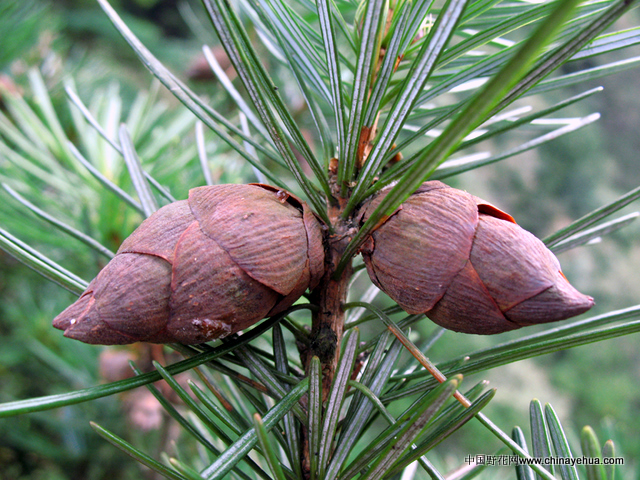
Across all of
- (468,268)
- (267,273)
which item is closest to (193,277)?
(267,273)

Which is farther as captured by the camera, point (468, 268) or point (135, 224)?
point (135, 224)

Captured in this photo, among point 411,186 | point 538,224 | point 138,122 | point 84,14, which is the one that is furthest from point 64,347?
point 538,224

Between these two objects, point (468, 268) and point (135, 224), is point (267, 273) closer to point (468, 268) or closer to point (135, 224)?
point (468, 268)

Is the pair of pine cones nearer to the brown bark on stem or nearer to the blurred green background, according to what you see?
the brown bark on stem

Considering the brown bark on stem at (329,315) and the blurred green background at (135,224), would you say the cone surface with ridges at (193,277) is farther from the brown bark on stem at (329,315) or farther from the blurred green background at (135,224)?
the blurred green background at (135,224)

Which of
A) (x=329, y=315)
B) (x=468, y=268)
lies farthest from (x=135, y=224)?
(x=468, y=268)

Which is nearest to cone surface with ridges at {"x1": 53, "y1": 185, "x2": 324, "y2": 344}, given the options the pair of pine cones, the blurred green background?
the pair of pine cones

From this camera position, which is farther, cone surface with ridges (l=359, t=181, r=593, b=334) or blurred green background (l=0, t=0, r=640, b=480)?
blurred green background (l=0, t=0, r=640, b=480)
